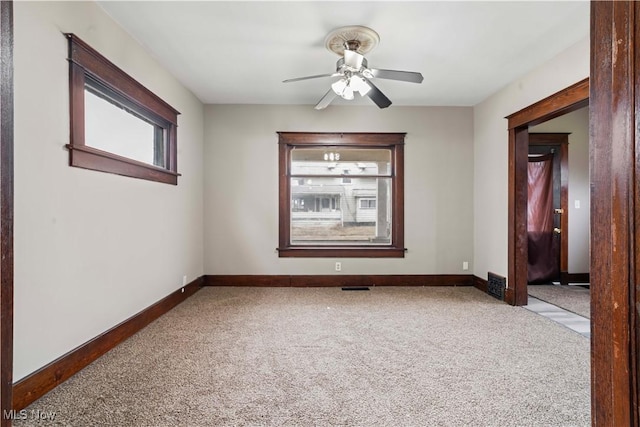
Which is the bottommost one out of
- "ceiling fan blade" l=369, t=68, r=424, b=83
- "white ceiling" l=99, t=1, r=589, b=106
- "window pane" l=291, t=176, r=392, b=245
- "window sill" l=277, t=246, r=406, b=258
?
"window sill" l=277, t=246, r=406, b=258

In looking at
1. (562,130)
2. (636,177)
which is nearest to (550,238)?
(562,130)

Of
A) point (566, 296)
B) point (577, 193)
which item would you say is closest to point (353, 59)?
point (566, 296)

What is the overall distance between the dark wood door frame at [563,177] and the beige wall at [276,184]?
3.69 ft

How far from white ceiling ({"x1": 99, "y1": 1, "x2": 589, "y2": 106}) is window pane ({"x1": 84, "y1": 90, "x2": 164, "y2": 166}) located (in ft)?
2.23

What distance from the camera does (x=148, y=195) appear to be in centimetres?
302

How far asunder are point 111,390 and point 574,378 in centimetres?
295

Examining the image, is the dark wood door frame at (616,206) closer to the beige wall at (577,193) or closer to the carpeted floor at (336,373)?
the carpeted floor at (336,373)

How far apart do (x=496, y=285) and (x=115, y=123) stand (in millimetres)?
4489

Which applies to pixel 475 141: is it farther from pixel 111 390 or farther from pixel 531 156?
pixel 111 390

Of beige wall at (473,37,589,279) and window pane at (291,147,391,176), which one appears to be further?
Answer: window pane at (291,147,391,176)

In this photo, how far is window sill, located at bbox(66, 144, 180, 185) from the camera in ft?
6.98

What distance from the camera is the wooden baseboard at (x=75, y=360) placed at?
175 cm

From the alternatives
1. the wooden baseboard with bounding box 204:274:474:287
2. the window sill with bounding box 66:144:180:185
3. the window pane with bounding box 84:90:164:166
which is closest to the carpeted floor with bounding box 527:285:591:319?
the wooden baseboard with bounding box 204:274:474:287

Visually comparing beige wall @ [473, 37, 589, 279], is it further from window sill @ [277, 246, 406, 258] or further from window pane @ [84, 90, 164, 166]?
window pane @ [84, 90, 164, 166]
